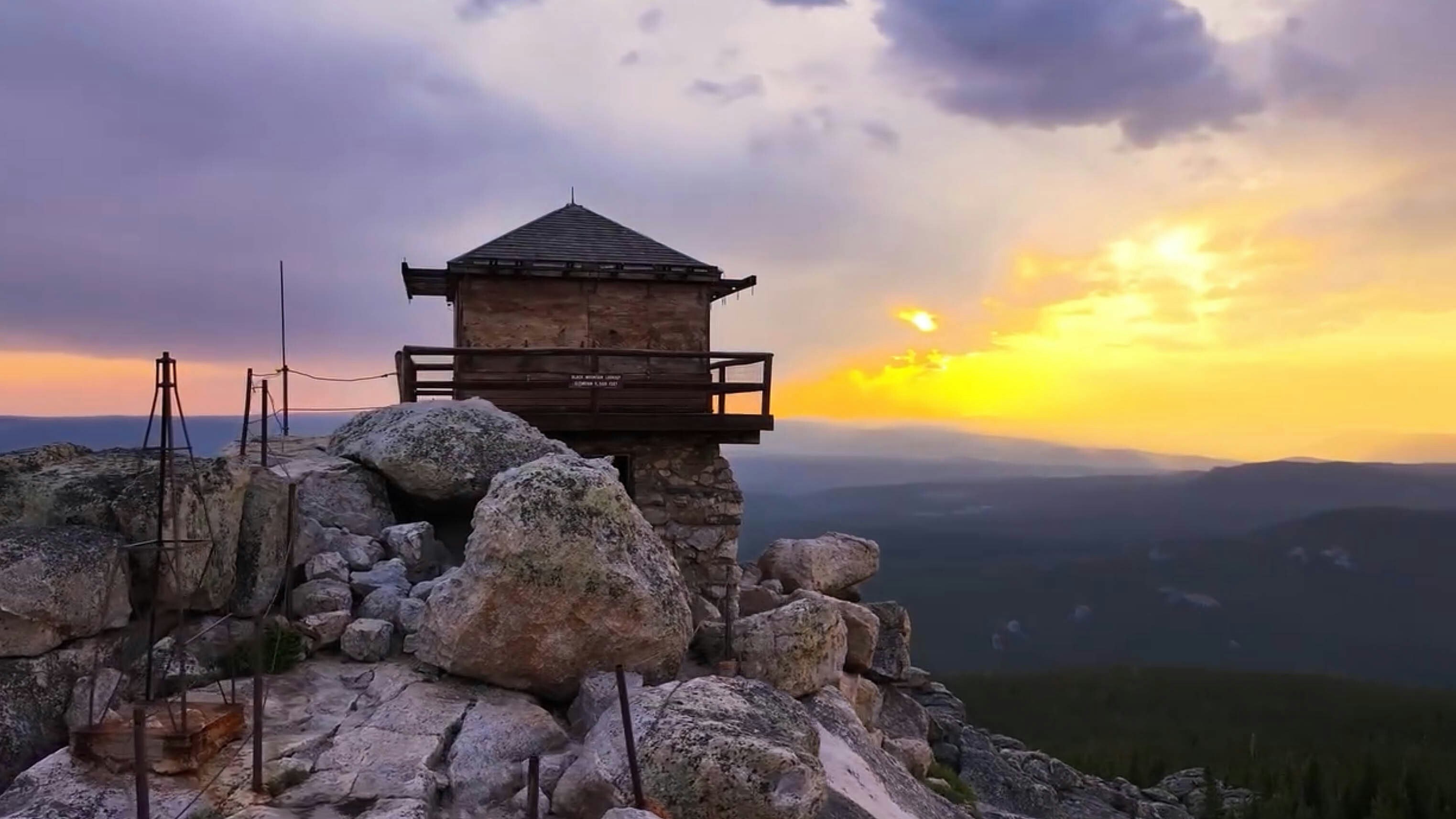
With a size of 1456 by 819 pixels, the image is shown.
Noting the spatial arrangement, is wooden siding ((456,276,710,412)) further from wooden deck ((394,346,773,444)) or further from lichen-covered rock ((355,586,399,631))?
lichen-covered rock ((355,586,399,631))

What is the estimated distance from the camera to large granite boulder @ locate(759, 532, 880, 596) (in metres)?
16.5

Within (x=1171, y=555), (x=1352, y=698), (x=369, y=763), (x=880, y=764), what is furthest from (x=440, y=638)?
(x=1171, y=555)

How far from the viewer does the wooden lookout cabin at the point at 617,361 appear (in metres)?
15.9

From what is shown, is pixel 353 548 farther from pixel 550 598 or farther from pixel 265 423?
pixel 550 598

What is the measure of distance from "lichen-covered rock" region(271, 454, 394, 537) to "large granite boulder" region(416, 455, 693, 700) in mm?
2762

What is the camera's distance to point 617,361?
18375 millimetres

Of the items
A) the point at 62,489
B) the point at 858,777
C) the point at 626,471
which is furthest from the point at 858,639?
the point at 62,489

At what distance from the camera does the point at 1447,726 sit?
181 ft

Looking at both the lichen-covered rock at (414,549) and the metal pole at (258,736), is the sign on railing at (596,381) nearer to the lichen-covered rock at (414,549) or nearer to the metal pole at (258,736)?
the lichen-covered rock at (414,549)

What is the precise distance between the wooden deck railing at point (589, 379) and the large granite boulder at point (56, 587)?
22.3 ft

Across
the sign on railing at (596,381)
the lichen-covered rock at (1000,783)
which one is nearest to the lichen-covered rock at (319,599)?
the sign on railing at (596,381)

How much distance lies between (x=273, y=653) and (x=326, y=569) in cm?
131

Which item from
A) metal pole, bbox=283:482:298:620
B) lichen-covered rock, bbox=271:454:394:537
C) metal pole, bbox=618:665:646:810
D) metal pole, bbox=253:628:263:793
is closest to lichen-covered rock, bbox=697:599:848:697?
metal pole, bbox=618:665:646:810

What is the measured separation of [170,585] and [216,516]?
76 cm
